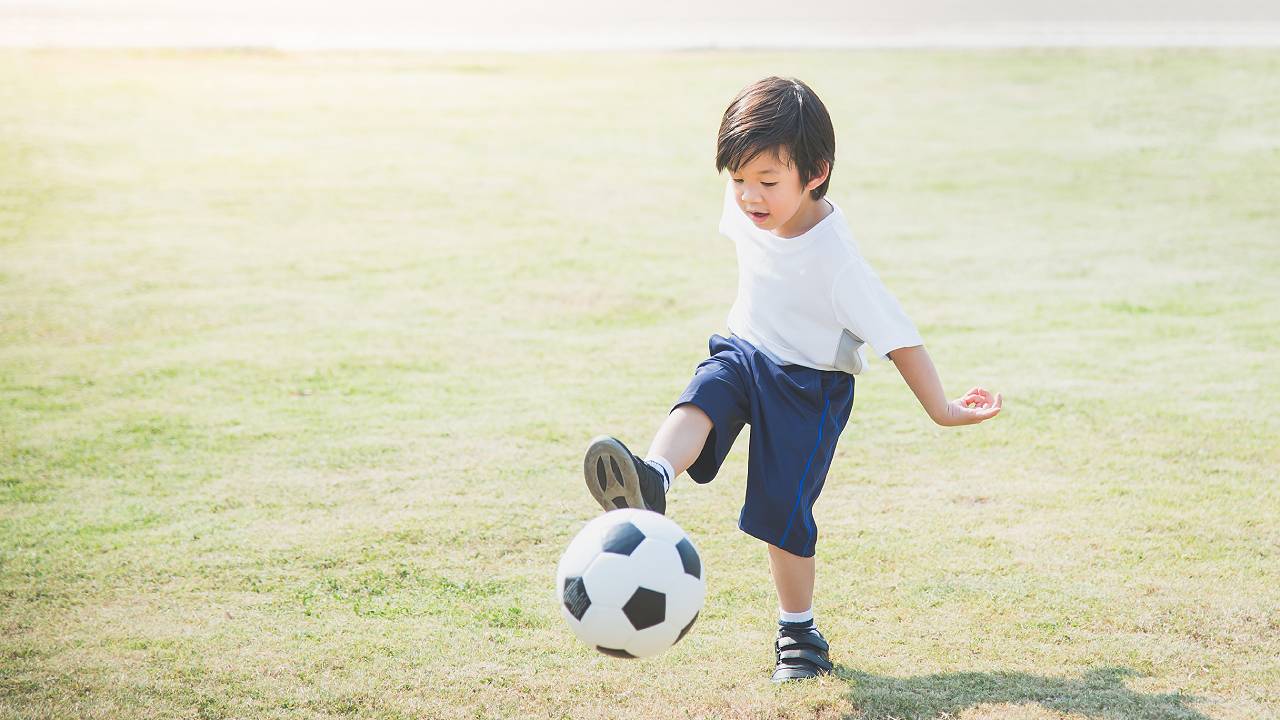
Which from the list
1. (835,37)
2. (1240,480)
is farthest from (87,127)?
(835,37)

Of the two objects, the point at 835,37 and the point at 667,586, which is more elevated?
the point at 835,37

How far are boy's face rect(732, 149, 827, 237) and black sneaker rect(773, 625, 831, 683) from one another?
1.17 meters

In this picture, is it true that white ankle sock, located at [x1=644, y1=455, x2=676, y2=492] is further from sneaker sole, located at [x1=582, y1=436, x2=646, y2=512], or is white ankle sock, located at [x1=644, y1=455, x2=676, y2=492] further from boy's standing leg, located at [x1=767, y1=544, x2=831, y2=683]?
boy's standing leg, located at [x1=767, y1=544, x2=831, y2=683]

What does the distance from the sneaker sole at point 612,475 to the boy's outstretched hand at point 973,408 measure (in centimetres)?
88

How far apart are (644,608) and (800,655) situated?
2.20 feet

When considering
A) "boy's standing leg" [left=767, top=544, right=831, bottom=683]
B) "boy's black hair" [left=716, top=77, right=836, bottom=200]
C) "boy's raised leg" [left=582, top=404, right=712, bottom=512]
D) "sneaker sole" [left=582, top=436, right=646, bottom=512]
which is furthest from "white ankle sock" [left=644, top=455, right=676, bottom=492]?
"boy's black hair" [left=716, top=77, right=836, bottom=200]

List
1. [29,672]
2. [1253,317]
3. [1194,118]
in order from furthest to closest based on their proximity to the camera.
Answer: [1194,118] → [1253,317] → [29,672]

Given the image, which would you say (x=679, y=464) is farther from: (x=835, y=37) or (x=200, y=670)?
(x=835, y=37)

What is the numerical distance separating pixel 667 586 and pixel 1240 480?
128 inches

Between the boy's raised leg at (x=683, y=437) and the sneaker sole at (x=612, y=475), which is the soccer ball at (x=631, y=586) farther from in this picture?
the boy's raised leg at (x=683, y=437)

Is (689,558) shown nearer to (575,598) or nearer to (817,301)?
(575,598)

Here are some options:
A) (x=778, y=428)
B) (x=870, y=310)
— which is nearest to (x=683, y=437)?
(x=778, y=428)

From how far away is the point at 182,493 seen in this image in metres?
4.79

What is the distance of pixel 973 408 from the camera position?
3.20 metres
